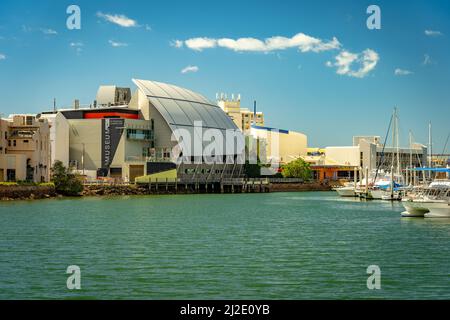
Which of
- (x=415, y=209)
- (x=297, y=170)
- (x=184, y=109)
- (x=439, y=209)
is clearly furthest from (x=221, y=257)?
(x=297, y=170)

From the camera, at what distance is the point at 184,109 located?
4626 inches

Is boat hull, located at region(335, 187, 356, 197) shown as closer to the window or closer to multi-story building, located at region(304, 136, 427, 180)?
the window

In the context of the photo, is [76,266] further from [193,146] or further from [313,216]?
[193,146]

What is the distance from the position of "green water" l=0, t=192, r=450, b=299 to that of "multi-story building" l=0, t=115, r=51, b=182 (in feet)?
95.4

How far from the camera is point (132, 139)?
109812 millimetres

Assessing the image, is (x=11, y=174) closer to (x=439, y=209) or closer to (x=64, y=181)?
(x=64, y=181)

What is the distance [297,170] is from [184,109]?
1365 inches

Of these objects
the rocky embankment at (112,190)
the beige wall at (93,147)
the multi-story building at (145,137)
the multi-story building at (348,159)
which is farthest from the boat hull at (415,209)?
the multi-story building at (348,159)

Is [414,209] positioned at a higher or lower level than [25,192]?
lower

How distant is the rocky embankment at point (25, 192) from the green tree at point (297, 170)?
67269 mm

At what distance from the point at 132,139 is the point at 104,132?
13.9ft

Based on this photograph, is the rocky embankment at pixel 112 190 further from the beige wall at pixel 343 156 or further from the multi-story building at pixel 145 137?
the beige wall at pixel 343 156

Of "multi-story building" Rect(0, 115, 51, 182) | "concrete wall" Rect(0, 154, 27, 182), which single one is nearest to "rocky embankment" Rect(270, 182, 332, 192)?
"multi-story building" Rect(0, 115, 51, 182)
